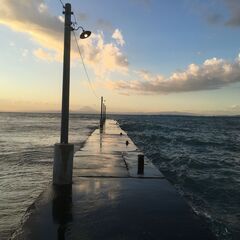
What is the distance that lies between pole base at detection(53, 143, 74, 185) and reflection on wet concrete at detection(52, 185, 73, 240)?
0.89 ft

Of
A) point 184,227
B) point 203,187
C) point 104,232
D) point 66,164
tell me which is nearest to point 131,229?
point 104,232

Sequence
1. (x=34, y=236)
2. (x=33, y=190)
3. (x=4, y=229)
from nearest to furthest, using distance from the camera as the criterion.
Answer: (x=34, y=236), (x=4, y=229), (x=33, y=190)

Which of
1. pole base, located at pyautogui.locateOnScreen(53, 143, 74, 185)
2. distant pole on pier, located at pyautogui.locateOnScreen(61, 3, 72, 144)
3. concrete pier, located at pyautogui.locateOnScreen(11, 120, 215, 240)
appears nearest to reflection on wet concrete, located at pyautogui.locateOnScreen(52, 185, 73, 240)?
concrete pier, located at pyautogui.locateOnScreen(11, 120, 215, 240)

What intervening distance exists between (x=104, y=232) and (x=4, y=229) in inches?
113

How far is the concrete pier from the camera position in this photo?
6.44 m

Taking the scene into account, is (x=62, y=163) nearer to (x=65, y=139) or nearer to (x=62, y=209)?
(x=65, y=139)

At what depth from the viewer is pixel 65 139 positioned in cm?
1038

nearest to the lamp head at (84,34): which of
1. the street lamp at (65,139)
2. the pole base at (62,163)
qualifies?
the street lamp at (65,139)

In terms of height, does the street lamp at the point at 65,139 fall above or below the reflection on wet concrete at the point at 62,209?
above

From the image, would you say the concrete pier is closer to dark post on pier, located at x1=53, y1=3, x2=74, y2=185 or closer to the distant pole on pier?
dark post on pier, located at x1=53, y1=3, x2=74, y2=185

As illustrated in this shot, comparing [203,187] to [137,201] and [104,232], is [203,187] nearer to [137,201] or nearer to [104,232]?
[137,201]

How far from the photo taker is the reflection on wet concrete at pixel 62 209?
662cm

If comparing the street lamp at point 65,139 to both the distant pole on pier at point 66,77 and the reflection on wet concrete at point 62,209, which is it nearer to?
the distant pole on pier at point 66,77

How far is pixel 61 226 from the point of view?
22.3ft
